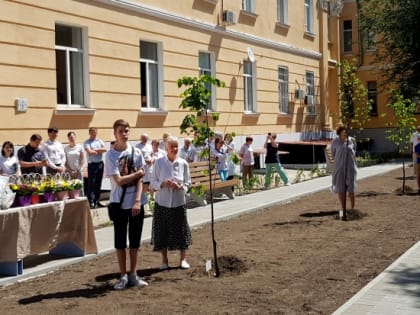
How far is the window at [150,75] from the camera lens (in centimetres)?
1767

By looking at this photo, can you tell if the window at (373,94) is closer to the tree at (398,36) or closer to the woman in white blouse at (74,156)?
the tree at (398,36)

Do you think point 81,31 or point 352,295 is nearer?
point 352,295

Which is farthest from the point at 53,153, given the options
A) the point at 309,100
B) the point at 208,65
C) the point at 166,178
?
the point at 309,100

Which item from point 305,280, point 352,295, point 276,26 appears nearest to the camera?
point 352,295

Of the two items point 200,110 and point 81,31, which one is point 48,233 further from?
point 81,31

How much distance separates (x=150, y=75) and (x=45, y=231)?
33.6 ft

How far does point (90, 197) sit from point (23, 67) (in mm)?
3071

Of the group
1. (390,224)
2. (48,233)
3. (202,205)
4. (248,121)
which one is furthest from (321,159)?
(48,233)

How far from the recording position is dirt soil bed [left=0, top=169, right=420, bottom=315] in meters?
6.34

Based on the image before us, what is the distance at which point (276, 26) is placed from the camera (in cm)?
2556

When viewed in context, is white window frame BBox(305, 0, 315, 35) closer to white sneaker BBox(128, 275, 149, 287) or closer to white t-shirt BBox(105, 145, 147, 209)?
white t-shirt BBox(105, 145, 147, 209)

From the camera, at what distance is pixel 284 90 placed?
86.9 feet

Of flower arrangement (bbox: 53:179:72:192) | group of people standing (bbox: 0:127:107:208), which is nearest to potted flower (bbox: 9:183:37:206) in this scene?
flower arrangement (bbox: 53:179:72:192)

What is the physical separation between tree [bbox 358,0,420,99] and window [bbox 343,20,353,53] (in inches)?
156
